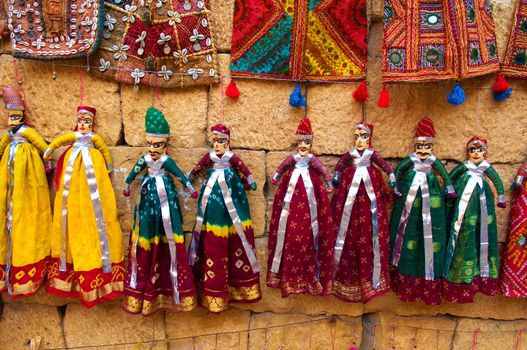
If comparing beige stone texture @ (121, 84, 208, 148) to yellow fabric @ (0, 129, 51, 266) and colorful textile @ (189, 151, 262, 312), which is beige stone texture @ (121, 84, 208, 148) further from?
yellow fabric @ (0, 129, 51, 266)

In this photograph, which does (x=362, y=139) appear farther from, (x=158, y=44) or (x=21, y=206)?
(x=21, y=206)

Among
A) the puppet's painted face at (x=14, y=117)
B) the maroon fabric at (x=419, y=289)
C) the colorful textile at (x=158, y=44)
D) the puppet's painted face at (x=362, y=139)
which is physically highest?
the colorful textile at (x=158, y=44)

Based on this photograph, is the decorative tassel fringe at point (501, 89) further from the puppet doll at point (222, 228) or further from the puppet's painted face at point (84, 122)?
the puppet's painted face at point (84, 122)

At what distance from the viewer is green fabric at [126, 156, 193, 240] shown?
1980 millimetres

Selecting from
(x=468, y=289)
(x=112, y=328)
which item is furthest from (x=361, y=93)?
(x=112, y=328)

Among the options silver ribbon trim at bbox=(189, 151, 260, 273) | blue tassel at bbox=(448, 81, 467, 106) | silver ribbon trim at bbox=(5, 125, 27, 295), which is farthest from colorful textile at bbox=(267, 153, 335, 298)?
silver ribbon trim at bbox=(5, 125, 27, 295)

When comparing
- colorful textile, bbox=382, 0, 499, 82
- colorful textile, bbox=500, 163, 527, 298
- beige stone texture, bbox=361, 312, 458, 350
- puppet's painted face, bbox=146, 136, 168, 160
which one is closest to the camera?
colorful textile, bbox=382, 0, 499, 82

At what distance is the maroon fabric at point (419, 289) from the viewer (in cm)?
203

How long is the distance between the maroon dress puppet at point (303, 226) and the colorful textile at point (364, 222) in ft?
0.32

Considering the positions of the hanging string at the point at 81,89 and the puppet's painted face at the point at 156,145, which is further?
the hanging string at the point at 81,89

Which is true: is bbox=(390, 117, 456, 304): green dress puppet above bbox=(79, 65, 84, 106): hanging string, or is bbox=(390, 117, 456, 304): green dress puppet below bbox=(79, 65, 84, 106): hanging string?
below

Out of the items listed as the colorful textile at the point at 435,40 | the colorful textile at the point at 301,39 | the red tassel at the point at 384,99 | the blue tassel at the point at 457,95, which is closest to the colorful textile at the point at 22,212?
the colorful textile at the point at 301,39

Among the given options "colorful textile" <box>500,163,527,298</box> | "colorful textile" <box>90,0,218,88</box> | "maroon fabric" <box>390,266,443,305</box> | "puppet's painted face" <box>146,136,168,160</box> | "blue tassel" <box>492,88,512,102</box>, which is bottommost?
"maroon fabric" <box>390,266,443,305</box>

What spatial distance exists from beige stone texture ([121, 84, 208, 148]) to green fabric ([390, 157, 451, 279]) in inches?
45.9
